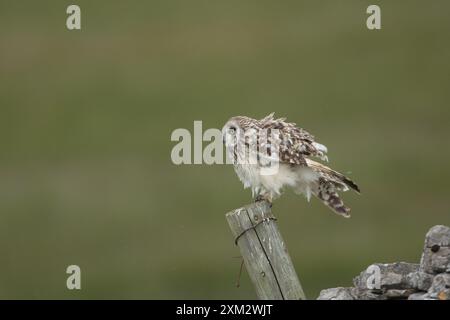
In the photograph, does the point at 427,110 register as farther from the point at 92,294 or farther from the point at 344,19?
the point at 92,294

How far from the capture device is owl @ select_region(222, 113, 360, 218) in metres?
10.1

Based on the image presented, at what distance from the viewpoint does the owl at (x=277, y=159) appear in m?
10.1

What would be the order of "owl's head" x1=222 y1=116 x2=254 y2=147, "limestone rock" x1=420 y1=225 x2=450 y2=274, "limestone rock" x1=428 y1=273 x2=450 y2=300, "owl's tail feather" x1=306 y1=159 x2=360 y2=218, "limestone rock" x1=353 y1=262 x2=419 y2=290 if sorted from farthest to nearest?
"owl's head" x1=222 y1=116 x2=254 y2=147, "owl's tail feather" x1=306 y1=159 x2=360 y2=218, "limestone rock" x1=353 y1=262 x2=419 y2=290, "limestone rock" x1=420 y1=225 x2=450 y2=274, "limestone rock" x1=428 y1=273 x2=450 y2=300

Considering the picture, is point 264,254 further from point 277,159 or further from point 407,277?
point 277,159

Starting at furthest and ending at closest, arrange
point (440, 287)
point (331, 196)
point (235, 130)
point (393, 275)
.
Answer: point (331, 196) → point (235, 130) → point (393, 275) → point (440, 287)

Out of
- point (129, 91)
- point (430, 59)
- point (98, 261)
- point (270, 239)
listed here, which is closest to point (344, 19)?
point (430, 59)

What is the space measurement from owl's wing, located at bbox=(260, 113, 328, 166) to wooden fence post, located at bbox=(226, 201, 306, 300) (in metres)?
1.48

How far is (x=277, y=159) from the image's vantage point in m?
10.1

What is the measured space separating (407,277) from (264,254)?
105cm

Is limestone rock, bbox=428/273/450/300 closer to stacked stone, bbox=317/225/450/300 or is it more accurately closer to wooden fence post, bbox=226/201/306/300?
stacked stone, bbox=317/225/450/300

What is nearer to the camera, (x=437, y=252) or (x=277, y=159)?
(x=437, y=252)

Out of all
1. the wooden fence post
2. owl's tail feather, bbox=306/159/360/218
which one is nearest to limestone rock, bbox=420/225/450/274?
the wooden fence post

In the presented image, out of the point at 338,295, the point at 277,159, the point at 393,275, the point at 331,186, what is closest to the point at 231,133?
the point at 277,159

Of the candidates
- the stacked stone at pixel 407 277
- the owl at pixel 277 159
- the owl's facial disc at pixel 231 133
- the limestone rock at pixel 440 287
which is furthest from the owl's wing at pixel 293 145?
the limestone rock at pixel 440 287
